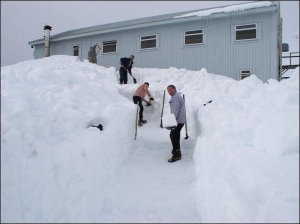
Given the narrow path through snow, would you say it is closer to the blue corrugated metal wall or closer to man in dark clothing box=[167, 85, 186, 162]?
man in dark clothing box=[167, 85, 186, 162]

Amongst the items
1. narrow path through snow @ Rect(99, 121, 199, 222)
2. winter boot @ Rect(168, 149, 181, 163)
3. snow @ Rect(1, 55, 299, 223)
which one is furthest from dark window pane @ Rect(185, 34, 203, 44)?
winter boot @ Rect(168, 149, 181, 163)

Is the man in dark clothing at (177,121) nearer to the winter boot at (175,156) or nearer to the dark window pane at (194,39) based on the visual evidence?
the winter boot at (175,156)

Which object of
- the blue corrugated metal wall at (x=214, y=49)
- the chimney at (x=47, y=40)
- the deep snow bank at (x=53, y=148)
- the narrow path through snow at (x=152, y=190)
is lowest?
the narrow path through snow at (x=152, y=190)

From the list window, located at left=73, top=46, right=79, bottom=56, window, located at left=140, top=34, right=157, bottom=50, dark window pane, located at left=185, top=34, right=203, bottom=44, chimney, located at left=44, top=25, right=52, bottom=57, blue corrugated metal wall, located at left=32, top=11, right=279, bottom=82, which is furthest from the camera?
chimney, located at left=44, top=25, right=52, bottom=57

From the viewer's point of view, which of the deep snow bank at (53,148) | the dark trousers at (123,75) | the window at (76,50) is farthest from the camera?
the window at (76,50)

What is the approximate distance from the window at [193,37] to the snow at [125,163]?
9112mm

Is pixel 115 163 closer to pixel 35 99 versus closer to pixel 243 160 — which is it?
pixel 35 99

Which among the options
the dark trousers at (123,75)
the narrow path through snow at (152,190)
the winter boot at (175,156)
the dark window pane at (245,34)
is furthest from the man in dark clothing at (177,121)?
the dark window pane at (245,34)

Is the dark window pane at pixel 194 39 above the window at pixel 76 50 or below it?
below

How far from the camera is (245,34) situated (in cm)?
1328

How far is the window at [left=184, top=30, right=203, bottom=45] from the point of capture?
14.3 metres

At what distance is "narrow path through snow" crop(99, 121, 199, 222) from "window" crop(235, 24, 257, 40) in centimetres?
927

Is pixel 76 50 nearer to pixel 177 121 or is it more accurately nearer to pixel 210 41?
pixel 210 41

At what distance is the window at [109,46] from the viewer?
17.0 metres
